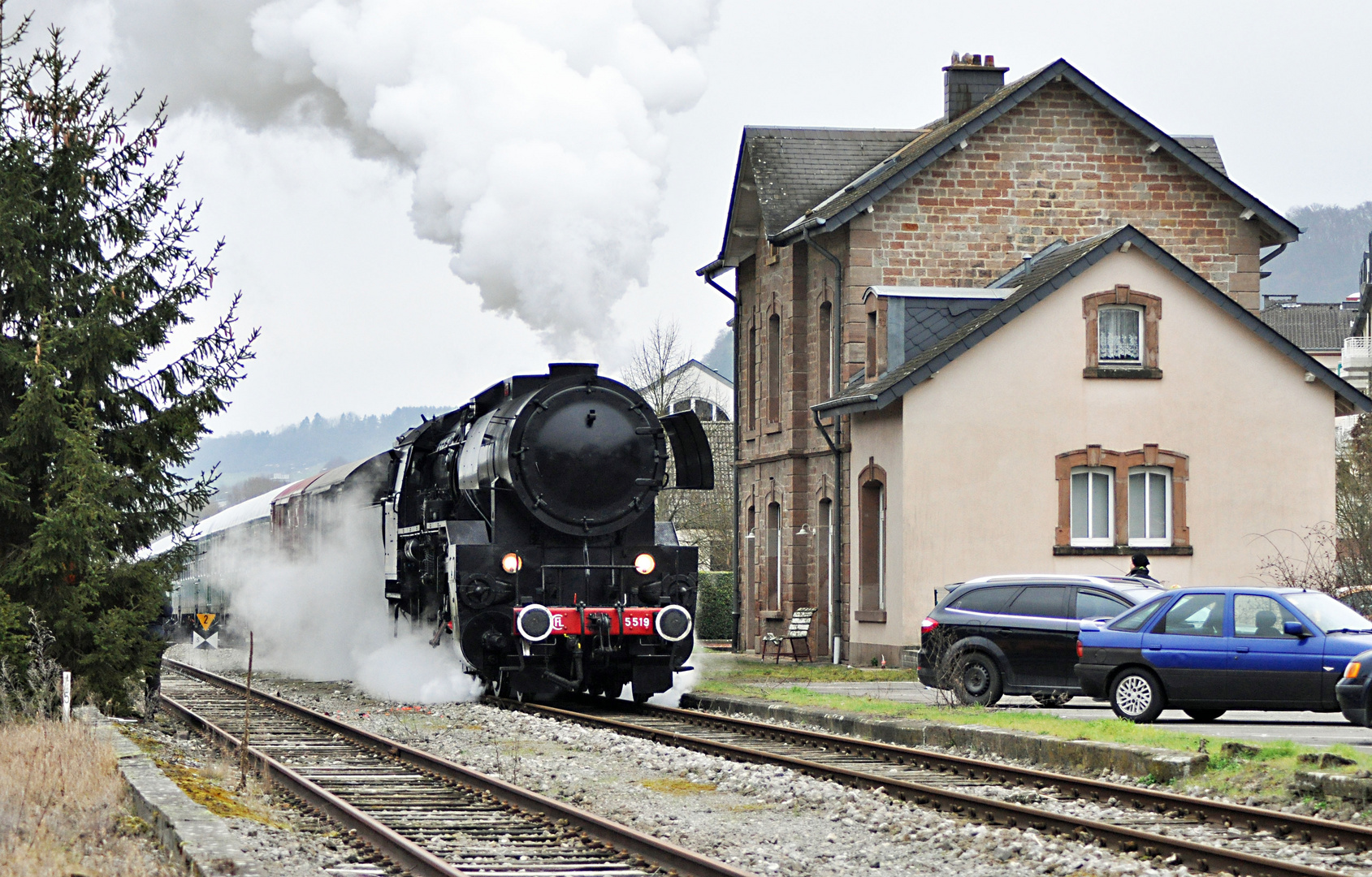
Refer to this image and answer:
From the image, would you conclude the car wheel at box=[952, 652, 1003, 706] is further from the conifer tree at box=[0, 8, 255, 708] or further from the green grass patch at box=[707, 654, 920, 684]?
the conifer tree at box=[0, 8, 255, 708]

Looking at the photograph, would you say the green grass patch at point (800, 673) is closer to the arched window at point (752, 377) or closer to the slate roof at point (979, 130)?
the arched window at point (752, 377)

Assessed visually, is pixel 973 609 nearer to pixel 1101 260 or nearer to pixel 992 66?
pixel 1101 260

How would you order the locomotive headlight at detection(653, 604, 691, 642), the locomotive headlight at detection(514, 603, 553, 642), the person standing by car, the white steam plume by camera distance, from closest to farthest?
the locomotive headlight at detection(514, 603, 553, 642)
the locomotive headlight at detection(653, 604, 691, 642)
the white steam plume
the person standing by car

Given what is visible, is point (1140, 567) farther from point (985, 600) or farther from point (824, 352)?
point (824, 352)

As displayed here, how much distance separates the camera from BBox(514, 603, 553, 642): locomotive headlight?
55.8ft

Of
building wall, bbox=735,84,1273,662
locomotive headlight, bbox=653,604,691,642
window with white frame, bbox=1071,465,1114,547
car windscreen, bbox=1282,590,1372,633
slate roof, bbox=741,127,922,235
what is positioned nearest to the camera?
car windscreen, bbox=1282,590,1372,633

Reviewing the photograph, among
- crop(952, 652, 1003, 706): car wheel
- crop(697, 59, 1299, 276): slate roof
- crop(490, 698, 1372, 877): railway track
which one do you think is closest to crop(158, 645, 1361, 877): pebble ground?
crop(490, 698, 1372, 877): railway track

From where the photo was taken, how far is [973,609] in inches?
702

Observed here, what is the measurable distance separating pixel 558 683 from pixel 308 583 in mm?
10206

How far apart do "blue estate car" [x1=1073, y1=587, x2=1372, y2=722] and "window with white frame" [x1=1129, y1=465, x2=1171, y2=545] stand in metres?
8.77

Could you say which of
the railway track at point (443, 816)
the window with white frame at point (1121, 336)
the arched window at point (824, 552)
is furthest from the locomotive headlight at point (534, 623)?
the arched window at point (824, 552)

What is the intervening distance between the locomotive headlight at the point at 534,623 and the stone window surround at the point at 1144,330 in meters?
10.5

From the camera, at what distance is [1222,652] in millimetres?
14711

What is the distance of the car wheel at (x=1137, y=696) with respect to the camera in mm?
15188
